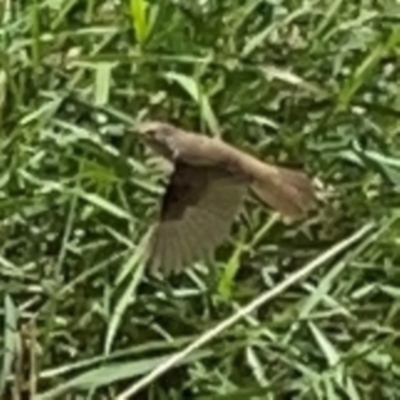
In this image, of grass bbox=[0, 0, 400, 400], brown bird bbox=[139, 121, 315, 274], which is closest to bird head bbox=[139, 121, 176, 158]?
brown bird bbox=[139, 121, 315, 274]

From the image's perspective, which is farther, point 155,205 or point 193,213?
point 155,205

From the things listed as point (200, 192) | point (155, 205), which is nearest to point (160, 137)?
point (200, 192)

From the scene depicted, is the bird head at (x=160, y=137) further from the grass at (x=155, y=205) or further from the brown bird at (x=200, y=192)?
the grass at (x=155, y=205)

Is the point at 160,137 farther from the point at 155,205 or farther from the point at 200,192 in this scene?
the point at 155,205

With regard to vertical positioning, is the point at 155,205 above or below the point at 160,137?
below

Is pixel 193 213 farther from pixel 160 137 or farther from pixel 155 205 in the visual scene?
pixel 155 205

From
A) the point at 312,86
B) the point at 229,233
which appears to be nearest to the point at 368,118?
the point at 312,86

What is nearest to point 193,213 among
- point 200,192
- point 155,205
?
point 200,192

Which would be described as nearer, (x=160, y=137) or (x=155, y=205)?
(x=160, y=137)
